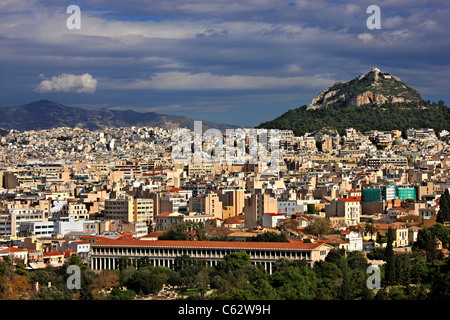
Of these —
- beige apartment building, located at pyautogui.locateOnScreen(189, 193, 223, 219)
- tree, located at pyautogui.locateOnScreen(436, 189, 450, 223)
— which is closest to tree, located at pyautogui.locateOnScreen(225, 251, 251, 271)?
tree, located at pyautogui.locateOnScreen(436, 189, 450, 223)

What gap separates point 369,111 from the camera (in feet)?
306

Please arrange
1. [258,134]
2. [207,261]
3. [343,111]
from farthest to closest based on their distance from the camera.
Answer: [343,111] → [258,134] → [207,261]

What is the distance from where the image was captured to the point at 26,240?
3328 cm

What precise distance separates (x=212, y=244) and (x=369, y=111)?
62401 millimetres

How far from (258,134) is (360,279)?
178ft

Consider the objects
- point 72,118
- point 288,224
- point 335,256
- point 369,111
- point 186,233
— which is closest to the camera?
point 335,256

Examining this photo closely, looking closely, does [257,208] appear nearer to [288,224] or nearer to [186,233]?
[288,224]

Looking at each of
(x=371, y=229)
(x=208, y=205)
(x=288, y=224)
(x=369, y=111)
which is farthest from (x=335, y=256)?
(x=369, y=111)

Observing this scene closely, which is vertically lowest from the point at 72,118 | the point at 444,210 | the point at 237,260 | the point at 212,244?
the point at 237,260

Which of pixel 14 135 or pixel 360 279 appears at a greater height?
pixel 14 135

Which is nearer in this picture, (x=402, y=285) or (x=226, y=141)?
(x=402, y=285)
